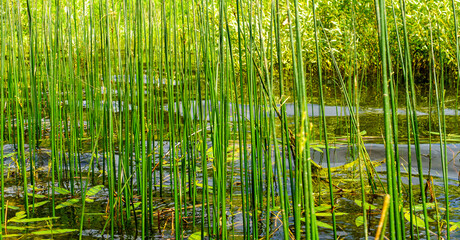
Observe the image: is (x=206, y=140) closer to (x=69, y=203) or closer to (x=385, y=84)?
(x=69, y=203)

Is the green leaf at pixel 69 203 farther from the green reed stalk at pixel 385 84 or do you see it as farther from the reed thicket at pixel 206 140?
the green reed stalk at pixel 385 84

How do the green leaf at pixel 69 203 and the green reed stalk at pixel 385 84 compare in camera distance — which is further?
the green leaf at pixel 69 203

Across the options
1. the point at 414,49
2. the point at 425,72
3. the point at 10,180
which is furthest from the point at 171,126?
the point at 425,72

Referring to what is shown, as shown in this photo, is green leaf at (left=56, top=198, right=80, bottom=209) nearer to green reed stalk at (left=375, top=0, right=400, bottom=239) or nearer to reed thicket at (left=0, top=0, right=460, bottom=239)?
reed thicket at (left=0, top=0, right=460, bottom=239)

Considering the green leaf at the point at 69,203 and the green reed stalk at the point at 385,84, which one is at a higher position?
the green reed stalk at the point at 385,84

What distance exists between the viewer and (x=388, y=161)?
0.72 metres

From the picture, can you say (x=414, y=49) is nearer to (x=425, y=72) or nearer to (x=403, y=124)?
(x=425, y=72)

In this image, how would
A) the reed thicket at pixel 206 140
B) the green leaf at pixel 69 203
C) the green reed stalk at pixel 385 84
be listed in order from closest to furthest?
the green reed stalk at pixel 385 84 → the reed thicket at pixel 206 140 → the green leaf at pixel 69 203

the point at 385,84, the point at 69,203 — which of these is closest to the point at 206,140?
the point at 69,203

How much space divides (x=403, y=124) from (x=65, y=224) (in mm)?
2202

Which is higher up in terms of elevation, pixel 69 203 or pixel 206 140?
pixel 206 140

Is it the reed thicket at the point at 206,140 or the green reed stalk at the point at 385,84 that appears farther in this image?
the reed thicket at the point at 206,140

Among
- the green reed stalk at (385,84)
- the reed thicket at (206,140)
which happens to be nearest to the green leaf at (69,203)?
the reed thicket at (206,140)

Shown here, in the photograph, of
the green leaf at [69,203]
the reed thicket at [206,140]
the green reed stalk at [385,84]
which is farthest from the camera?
the green leaf at [69,203]
